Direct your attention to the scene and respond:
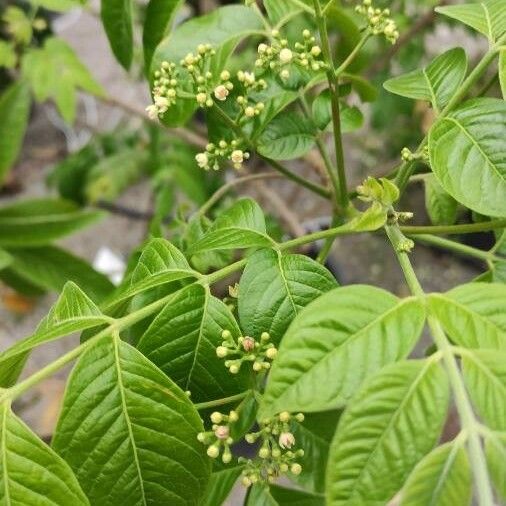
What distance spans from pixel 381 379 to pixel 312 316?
0.20 ft

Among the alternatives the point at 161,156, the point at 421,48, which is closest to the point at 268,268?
the point at 161,156

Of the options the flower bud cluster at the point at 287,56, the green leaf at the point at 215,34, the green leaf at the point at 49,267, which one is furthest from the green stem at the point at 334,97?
the green leaf at the point at 49,267

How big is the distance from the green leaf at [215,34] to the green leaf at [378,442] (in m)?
0.42

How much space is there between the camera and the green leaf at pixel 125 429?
497mm

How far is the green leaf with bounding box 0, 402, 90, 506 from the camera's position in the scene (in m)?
0.47

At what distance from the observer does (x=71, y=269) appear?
59.2 inches

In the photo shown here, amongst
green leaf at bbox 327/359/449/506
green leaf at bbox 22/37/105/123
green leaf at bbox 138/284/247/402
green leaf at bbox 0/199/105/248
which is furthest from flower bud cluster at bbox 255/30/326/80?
green leaf at bbox 0/199/105/248

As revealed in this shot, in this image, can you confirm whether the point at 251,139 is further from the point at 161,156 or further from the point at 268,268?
the point at 161,156

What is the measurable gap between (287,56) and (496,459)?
1.38 ft

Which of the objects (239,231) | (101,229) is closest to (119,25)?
(239,231)

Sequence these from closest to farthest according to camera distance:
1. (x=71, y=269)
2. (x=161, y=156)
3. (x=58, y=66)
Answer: (x=58, y=66), (x=71, y=269), (x=161, y=156)

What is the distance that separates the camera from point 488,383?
0.41m

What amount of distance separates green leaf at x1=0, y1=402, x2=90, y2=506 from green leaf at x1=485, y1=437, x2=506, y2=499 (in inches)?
10.6

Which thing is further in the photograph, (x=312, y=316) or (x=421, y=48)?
(x=421, y=48)
